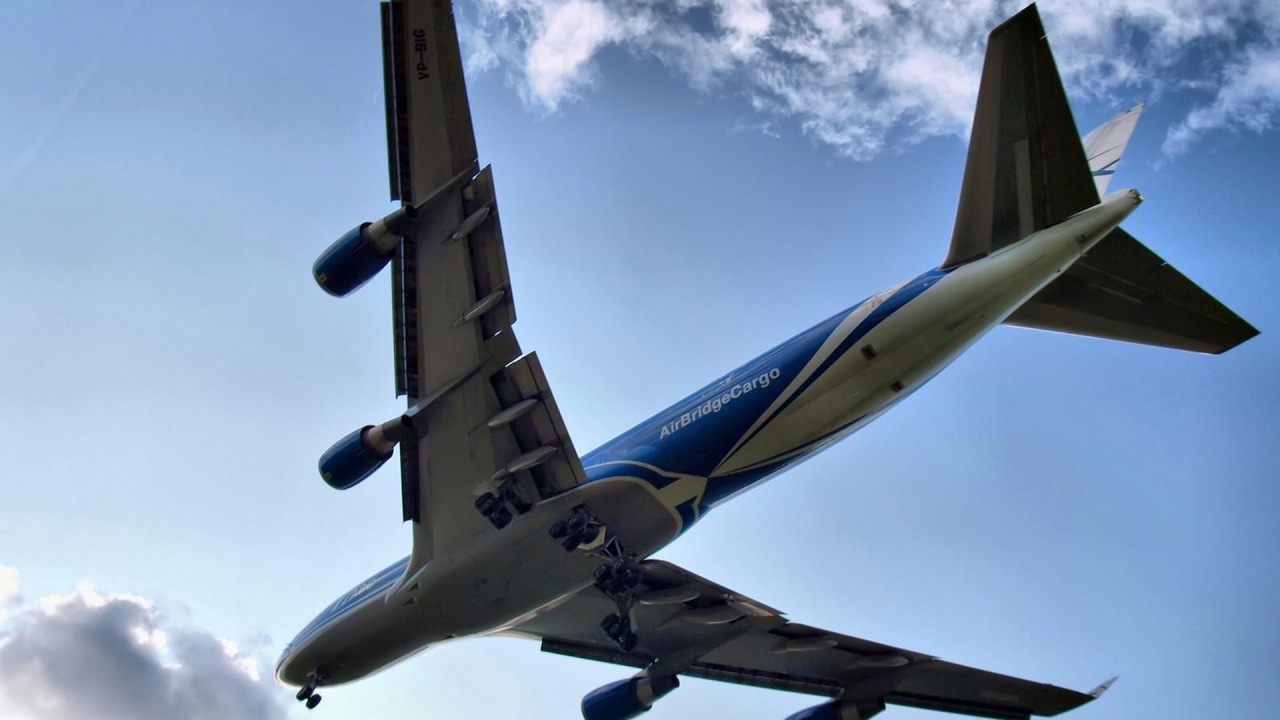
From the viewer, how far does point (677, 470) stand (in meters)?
14.0

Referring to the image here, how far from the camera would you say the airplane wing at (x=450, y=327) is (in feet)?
38.5

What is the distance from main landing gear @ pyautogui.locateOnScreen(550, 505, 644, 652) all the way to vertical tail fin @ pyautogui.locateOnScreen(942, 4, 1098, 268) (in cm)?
585

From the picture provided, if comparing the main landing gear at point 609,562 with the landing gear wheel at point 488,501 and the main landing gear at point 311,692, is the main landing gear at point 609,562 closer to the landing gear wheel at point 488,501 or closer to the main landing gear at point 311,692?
the landing gear wheel at point 488,501

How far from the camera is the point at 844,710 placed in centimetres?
1784

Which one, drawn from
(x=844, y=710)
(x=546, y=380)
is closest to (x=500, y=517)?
(x=546, y=380)

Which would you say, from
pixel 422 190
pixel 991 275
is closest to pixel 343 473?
pixel 422 190

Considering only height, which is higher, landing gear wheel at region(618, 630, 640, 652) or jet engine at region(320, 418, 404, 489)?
jet engine at region(320, 418, 404, 489)

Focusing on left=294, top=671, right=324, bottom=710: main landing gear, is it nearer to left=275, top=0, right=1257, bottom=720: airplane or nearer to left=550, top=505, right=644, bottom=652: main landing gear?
left=275, top=0, right=1257, bottom=720: airplane

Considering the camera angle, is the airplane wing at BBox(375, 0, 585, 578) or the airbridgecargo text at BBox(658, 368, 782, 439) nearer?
the airplane wing at BBox(375, 0, 585, 578)

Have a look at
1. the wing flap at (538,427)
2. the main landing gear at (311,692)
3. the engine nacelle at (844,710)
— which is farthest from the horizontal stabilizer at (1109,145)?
the main landing gear at (311,692)

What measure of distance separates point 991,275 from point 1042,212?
3.15ft

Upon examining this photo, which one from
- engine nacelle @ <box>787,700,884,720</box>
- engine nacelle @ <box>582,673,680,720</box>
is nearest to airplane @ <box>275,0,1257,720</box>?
engine nacelle @ <box>582,673,680,720</box>

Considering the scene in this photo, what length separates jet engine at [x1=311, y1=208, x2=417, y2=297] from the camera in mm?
12586

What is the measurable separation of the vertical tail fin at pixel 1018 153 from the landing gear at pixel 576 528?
577 centimetres
